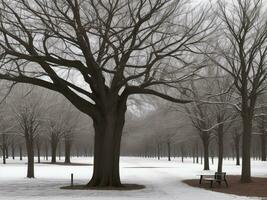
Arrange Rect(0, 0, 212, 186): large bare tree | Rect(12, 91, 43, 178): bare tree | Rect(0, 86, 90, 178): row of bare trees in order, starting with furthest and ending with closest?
1. Rect(0, 86, 90, 178): row of bare trees
2. Rect(12, 91, 43, 178): bare tree
3. Rect(0, 0, 212, 186): large bare tree

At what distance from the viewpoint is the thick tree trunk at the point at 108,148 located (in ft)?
80.6

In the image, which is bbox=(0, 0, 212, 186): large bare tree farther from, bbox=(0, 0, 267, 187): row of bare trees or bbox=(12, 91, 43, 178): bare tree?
bbox=(12, 91, 43, 178): bare tree

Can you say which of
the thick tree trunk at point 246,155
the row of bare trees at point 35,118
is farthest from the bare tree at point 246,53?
the row of bare trees at point 35,118

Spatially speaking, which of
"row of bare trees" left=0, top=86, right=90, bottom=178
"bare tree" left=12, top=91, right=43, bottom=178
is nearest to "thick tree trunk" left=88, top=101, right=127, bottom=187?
"row of bare trees" left=0, top=86, right=90, bottom=178

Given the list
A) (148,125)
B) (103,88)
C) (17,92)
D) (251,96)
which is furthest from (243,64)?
(148,125)

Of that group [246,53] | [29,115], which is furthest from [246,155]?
[29,115]

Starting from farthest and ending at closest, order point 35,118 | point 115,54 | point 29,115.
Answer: point 35,118 < point 29,115 < point 115,54

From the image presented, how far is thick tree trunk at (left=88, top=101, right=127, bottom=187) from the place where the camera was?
967 inches

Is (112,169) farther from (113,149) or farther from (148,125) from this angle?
(148,125)

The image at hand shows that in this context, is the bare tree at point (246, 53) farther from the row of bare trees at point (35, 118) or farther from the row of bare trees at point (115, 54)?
the row of bare trees at point (35, 118)

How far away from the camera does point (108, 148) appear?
2488cm

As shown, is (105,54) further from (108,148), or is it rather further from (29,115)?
(29,115)

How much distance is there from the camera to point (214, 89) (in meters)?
34.2

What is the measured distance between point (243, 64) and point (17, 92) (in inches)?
701
